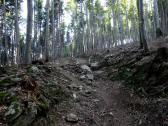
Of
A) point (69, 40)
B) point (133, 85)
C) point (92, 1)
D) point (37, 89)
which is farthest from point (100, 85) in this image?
point (69, 40)

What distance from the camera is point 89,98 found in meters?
11.2

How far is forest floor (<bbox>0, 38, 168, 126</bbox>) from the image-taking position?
7734mm

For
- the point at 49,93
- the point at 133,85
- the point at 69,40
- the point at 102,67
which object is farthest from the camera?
the point at 69,40

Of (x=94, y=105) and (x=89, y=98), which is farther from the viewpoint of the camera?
(x=89, y=98)

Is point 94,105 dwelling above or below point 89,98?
below

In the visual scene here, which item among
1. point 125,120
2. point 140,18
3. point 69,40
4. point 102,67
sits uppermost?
point 69,40

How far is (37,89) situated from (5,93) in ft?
4.31

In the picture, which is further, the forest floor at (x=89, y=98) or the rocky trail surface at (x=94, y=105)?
the rocky trail surface at (x=94, y=105)

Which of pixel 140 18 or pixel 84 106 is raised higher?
pixel 140 18

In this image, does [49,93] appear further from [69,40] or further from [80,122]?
[69,40]

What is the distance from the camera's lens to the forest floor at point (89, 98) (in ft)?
25.4

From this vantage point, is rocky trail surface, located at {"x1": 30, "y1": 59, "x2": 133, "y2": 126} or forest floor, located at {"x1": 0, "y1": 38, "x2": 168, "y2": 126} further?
rocky trail surface, located at {"x1": 30, "y1": 59, "x2": 133, "y2": 126}

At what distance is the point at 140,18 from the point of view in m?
15.1

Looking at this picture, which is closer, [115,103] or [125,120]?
[125,120]
